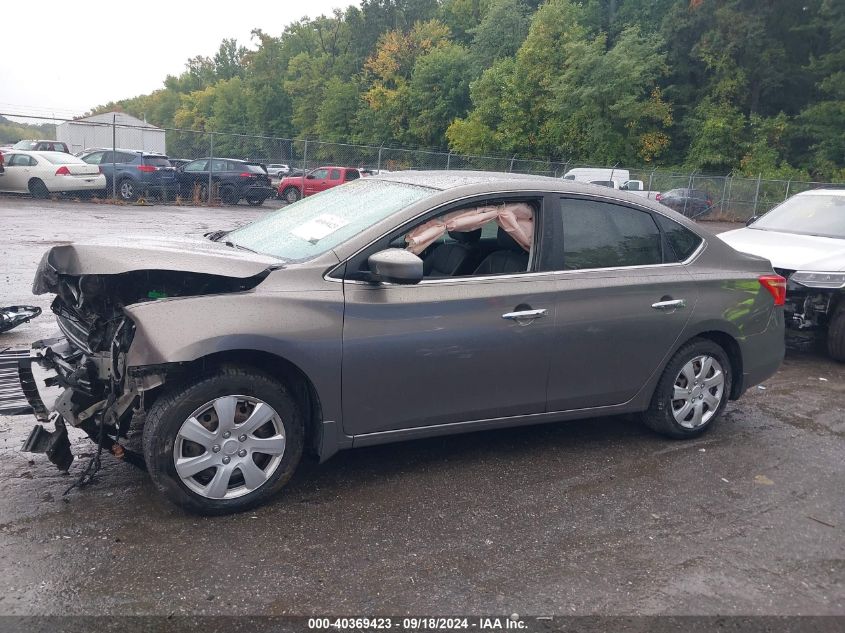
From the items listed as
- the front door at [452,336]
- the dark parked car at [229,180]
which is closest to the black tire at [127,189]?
the dark parked car at [229,180]

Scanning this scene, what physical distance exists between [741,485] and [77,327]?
12.6ft

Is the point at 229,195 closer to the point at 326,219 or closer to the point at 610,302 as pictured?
the point at 326,219

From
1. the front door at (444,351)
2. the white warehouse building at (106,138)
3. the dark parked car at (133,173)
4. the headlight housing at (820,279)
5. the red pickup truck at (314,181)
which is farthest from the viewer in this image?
the white warehouse building at (106,138)

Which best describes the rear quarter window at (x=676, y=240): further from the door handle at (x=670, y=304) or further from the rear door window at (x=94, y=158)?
the rear door window at (x=94, y=158)

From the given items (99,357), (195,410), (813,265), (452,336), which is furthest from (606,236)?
(813,265)

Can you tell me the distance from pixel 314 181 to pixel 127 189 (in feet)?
23.3

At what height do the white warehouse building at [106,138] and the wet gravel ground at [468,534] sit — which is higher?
the white warehouse building at [106,138]

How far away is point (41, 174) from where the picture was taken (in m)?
21.3

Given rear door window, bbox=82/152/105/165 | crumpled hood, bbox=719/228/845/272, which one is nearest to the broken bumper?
crumpled hood, bbox=719/228/845/272

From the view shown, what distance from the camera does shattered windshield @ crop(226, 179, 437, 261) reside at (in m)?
4.15

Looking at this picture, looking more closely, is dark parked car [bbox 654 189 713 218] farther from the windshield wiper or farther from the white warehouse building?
the windshield wiper

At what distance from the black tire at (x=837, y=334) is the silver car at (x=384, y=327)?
291cm

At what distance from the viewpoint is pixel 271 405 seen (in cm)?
366

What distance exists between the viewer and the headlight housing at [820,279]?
7.25 meters
